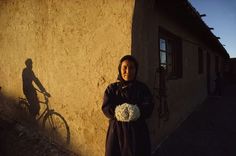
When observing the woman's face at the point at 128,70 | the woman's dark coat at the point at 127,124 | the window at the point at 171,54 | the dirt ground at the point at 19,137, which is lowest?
the dirt ground at the point at 19,137

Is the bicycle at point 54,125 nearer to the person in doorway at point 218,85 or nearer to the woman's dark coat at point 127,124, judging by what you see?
the woman's dark coat at point 127,124

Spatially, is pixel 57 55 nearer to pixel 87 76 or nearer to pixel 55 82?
pixel 55 82

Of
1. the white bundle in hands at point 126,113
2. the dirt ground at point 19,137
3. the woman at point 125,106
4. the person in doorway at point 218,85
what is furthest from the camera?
the person in doorway at point 218,85

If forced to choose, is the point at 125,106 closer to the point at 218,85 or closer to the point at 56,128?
the point at 56,128

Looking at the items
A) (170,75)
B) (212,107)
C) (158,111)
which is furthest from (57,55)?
(212,107)

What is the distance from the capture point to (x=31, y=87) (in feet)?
17.0

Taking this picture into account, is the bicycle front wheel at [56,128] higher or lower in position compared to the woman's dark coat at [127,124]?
lower

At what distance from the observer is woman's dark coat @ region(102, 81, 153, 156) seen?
8.92ft

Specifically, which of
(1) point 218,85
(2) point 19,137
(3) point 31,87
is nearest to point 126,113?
(3) point 31,87

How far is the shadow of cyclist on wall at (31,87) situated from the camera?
503 cm

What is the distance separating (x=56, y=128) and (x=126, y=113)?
97.3 inches

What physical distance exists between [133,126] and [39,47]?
9.53 feet

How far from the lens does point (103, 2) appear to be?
3.74m

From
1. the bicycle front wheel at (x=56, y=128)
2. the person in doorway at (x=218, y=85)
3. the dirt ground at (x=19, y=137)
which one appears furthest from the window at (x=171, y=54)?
the person in doorway at (x=218, y=85)
